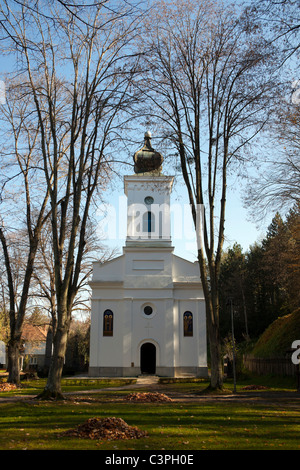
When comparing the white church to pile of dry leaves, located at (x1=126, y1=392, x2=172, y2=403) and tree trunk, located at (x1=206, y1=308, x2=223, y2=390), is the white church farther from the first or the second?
pile of dry leaves, located at (x1=126, y1=392, x2=172, y2=403)

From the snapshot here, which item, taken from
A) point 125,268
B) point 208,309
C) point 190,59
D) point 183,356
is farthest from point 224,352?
point 190,59

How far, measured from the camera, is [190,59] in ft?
55.3

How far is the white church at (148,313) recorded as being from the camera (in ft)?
104

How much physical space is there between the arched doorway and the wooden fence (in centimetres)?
682

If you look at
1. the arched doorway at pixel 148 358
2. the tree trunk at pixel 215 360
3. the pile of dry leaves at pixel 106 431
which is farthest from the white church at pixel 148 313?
the pile of dry leaves at pixel 106 431

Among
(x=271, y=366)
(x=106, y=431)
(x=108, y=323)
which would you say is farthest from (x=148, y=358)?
(x=106, y=431)

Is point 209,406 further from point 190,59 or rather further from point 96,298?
point 96,298

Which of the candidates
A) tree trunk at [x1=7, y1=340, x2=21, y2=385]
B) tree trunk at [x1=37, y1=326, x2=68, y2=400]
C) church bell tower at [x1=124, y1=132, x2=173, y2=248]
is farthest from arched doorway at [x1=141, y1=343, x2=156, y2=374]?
tree trunk at [x1=37, y1=326, x2=68, y2=400]

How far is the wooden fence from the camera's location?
2139 centimetres

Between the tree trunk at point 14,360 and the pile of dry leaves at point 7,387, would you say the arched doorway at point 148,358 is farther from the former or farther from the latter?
the pile of dry leaves at point 7,387

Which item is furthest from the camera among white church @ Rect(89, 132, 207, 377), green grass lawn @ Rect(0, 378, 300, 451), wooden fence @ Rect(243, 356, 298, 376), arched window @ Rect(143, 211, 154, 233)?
arched window @ Rect(143, 211, 154, 233)

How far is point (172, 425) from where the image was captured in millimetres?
8758

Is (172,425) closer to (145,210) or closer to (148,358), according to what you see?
(148,358)

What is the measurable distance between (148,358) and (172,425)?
24.4m
